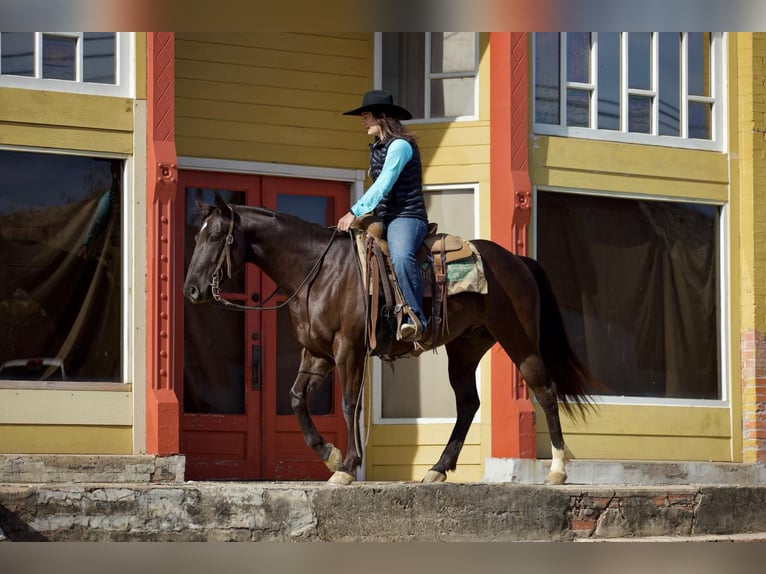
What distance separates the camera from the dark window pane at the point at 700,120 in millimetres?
13125

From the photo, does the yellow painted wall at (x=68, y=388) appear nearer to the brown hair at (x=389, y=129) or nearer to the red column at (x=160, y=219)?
the red column at (x=160, y=219)

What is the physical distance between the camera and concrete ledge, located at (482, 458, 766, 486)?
11.4m

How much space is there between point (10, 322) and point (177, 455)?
1.93 m

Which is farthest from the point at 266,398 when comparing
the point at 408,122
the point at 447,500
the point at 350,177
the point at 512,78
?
the point at 447,500

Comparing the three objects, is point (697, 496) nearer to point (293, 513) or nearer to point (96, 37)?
point (293, 513)

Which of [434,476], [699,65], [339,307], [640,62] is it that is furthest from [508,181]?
[434,476]

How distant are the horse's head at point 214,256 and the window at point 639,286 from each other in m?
4.64

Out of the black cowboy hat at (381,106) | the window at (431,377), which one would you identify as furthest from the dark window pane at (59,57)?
the window at (431,377)

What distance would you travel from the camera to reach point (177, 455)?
416 inches

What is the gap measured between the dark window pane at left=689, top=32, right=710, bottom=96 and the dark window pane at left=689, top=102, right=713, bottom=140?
13 centimetres

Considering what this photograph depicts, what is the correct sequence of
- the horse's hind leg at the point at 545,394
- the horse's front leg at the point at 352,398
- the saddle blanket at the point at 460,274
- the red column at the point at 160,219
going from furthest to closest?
the red column at the point at 160,219 < the horse's hind leg at the point at 545,394 < the saddle blanket at the point at 460,274 < the horse's front leg at the point at 352,398

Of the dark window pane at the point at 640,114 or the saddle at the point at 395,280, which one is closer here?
the saddle at the point at 395,280

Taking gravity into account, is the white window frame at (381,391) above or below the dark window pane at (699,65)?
below

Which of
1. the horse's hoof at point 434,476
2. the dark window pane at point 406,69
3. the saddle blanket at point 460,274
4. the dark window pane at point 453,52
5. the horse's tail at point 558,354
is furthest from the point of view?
the dark window pane at point 406,69
